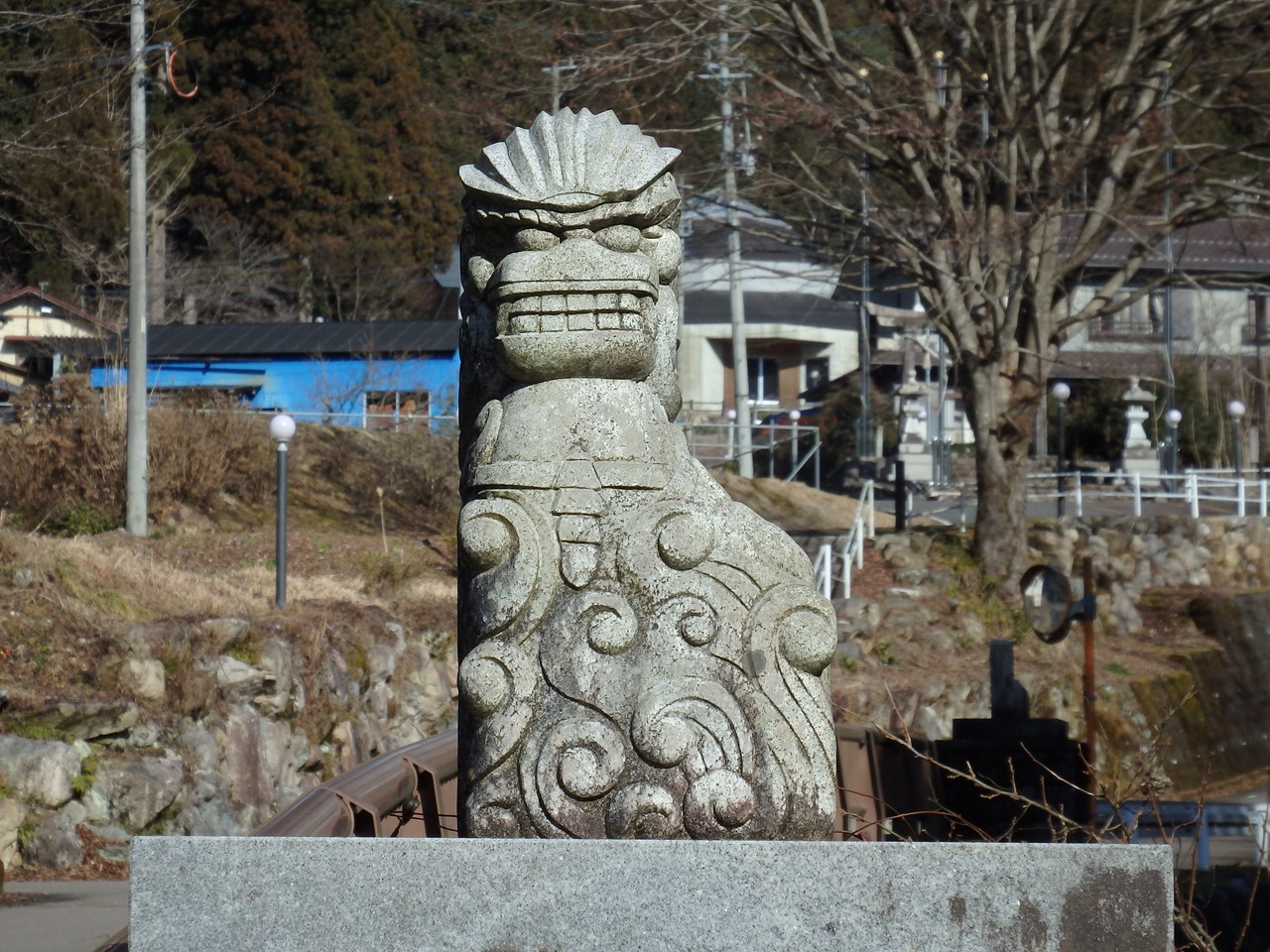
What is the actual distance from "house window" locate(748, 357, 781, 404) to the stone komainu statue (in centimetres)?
3854

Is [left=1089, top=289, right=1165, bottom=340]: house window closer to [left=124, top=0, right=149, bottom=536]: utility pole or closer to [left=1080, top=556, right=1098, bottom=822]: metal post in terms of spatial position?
[left=124, top=0, right=149, bottom=536]: utility pole

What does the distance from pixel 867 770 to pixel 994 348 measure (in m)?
7.37

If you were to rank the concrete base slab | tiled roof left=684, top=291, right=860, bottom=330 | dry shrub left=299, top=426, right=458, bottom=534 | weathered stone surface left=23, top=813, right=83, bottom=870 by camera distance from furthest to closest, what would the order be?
1. tiled roof left=684, top=291, right=860, bottom=330
2. dry shrub left=299, top=426, right=458, bottom=534
3. weathered stone surface left=23, top=813, right=83, bottom=870
4. the concrete base slab

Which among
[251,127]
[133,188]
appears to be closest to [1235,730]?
[133,188]

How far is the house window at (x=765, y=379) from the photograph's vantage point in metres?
44.1

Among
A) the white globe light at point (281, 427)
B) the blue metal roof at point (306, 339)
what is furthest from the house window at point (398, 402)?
the white globe light at point (281, 427)

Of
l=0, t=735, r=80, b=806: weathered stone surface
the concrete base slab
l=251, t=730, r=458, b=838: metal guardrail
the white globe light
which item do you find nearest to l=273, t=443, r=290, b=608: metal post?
the white globe light

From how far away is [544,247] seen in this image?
520 centimetres

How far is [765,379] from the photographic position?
148 ft

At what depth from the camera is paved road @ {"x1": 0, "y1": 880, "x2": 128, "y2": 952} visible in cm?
704

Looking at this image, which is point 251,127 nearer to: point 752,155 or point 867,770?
point 752,155

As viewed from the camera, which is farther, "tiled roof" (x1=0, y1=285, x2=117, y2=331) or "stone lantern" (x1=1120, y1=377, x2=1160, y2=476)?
"stone lantern" (x1=1120, y1=377, x2=1160, y2=476)

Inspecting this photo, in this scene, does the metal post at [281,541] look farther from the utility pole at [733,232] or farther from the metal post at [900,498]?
the metal post at [900,498]

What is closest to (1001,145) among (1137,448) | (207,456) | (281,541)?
(281,541)
